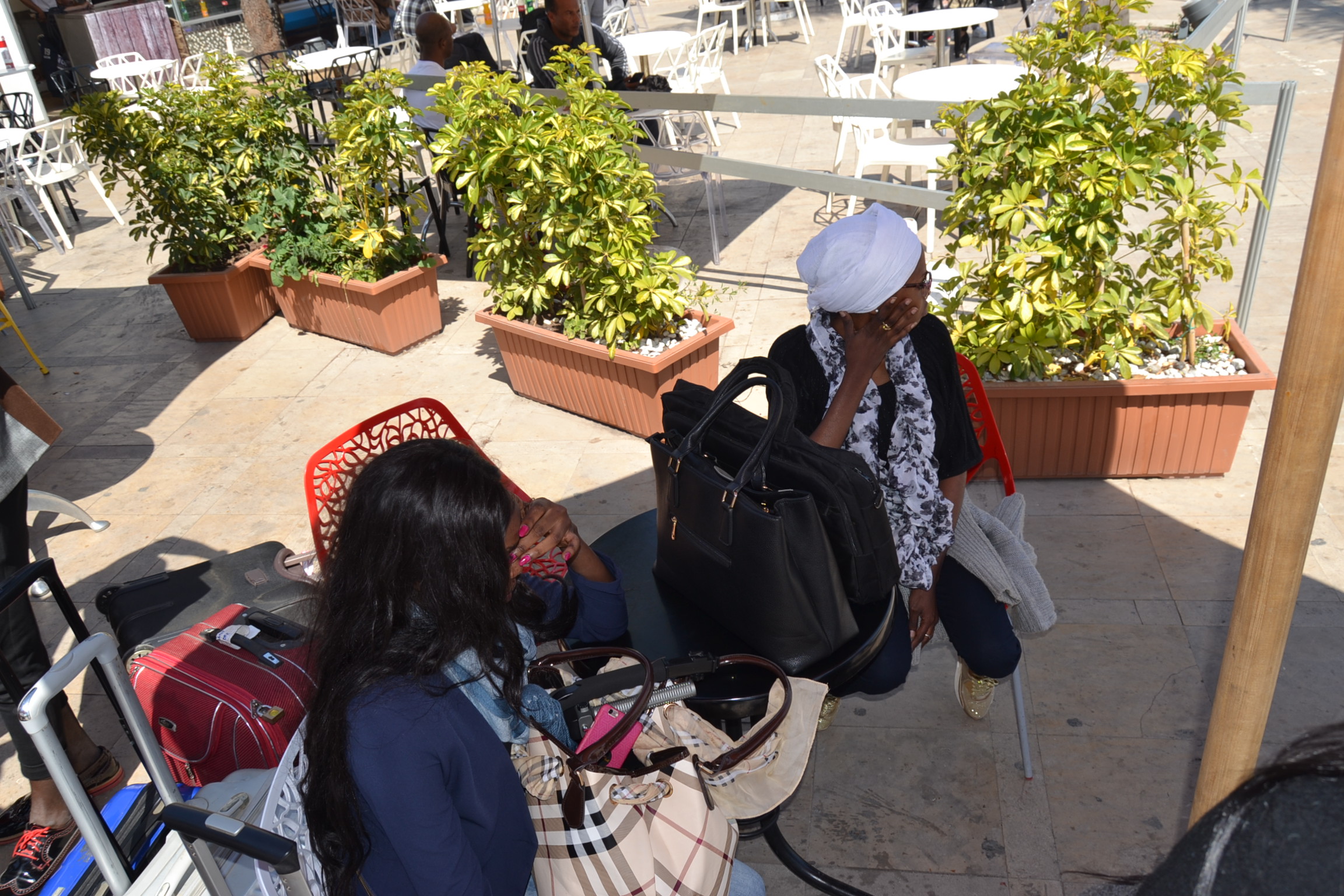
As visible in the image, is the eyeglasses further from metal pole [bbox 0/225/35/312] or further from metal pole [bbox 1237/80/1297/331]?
metal pole [bbox 0/225/35/312]

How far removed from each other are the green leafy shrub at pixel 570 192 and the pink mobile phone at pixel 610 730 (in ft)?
8.36

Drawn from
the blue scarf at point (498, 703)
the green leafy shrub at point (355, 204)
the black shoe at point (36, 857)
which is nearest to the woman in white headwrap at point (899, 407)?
the blue scarf at point (498, 703)

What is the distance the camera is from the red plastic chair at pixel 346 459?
8.23ft

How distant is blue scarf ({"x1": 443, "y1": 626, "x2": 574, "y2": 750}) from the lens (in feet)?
5.41

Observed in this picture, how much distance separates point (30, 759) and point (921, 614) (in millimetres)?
2384

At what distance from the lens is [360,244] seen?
5430 mm

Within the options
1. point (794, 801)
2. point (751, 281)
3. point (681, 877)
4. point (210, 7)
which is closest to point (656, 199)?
point (751, 281)

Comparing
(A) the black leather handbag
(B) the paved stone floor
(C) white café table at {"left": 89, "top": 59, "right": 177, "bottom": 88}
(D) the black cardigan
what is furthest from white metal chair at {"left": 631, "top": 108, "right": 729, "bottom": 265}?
(C) white café table at {"left": 89, "top": 59, "right": 177, "bottom": 88}

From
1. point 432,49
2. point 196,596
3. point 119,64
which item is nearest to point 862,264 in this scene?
point 196,596

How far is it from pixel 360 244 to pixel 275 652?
3643 mm

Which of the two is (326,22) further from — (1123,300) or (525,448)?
(1123,300)

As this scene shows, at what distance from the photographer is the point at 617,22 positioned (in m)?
10.6

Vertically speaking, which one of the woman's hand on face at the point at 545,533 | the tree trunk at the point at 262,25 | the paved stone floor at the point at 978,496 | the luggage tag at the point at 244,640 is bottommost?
the paved stone floor at the point at 978,496

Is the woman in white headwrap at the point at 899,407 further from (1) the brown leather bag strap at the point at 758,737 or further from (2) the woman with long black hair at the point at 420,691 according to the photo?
(2) the woman with long black hair at the point at 420,691
